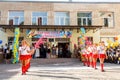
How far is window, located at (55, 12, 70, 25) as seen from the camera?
131 ft

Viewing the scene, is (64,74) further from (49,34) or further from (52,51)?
(49,34)

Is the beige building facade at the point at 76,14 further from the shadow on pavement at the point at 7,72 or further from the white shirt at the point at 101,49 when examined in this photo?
the white shirt at the point at 101,49

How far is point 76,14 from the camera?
40.0m

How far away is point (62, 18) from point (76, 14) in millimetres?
1878

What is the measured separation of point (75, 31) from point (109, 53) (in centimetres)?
897

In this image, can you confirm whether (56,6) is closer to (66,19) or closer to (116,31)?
(66,19)

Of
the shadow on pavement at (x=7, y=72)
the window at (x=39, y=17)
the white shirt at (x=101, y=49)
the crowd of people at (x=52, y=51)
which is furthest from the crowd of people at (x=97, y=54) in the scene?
the window at (x=39, y=17)

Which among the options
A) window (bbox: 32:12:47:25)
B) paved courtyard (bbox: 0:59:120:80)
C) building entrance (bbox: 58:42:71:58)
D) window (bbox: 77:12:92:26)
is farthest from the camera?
window (bbox: 77:12:92:26)

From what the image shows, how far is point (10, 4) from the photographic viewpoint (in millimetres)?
39062

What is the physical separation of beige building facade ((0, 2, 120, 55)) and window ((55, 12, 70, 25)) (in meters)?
0.34

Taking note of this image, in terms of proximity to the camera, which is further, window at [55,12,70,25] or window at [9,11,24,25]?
window at [55,12,70,25]

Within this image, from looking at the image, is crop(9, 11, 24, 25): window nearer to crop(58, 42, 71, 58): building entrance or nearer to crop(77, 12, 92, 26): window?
crop(58, 42, 71, 58): building entrance

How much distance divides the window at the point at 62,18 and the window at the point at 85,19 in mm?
1455

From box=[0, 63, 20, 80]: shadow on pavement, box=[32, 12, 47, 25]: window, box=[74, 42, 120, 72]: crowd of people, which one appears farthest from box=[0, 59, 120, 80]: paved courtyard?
box=[32, 12, 47, 25]: window
